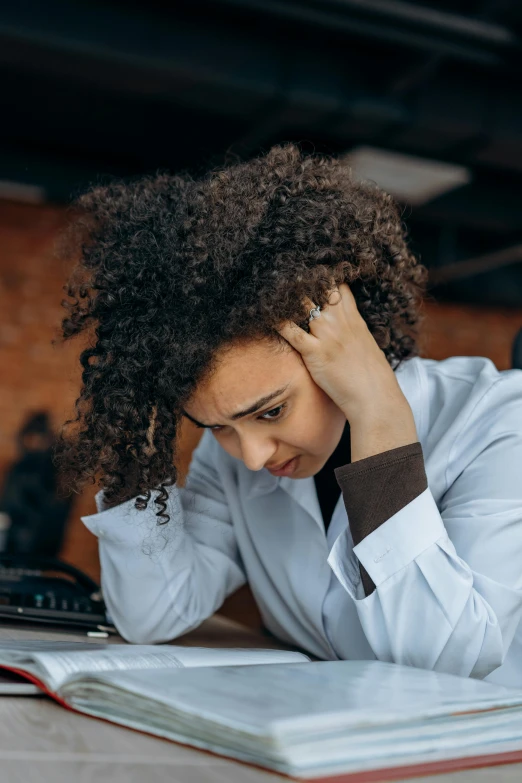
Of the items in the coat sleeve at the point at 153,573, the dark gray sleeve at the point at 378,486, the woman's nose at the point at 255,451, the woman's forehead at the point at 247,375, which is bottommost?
the coat sleeve at the point at 153,573

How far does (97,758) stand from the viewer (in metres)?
0.54

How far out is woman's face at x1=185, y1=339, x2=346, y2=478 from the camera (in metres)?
1.05

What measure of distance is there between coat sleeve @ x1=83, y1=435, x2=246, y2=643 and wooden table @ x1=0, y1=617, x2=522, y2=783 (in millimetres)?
567

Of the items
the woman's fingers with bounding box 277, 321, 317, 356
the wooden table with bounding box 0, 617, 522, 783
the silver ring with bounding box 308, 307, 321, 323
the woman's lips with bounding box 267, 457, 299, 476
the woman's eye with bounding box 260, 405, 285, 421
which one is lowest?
the wooden table with bounding box 0, 617, 522, 783

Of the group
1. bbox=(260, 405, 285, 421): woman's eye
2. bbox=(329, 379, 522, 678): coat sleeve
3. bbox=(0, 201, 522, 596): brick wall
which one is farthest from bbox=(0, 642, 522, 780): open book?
bbox=(0, 201, 522, 596): brick wall

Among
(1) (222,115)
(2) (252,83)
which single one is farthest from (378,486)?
(1) (222,115)

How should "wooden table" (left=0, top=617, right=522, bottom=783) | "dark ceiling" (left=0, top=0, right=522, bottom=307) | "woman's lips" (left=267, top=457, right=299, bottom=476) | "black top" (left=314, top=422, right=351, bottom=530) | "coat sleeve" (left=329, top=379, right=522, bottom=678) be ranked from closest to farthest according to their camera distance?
"wooden table" (left=0, top=617, right=522, bottom=783) < "coat sleeve" (left=329, top=379, right=522, bottom=678) < "woman's lips" (left=267, top=457, right=299, bottom=476) < "black top" (left=314, top=422, right=351, bottom=530) < "dark ceiling" (left=0, top=0, right=522, bottom=307)

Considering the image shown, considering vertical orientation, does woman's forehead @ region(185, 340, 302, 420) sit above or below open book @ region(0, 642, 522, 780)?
above

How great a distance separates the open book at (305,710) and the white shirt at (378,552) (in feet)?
0.56

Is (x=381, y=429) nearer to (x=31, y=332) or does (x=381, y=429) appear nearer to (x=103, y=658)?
(x=103, y=658)

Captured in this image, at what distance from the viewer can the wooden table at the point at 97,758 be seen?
51cm

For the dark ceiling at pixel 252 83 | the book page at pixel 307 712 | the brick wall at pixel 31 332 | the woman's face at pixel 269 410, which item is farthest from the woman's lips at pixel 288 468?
the brick wall at pixel 31 332

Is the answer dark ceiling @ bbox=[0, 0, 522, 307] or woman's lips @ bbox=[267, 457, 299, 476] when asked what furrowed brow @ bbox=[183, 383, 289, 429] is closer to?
woman's lips @ bbox=[267, 457, 299, 476]

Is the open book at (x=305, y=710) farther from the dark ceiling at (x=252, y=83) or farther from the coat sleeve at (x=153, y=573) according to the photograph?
the dark ceiling at (x=252, y=83)
